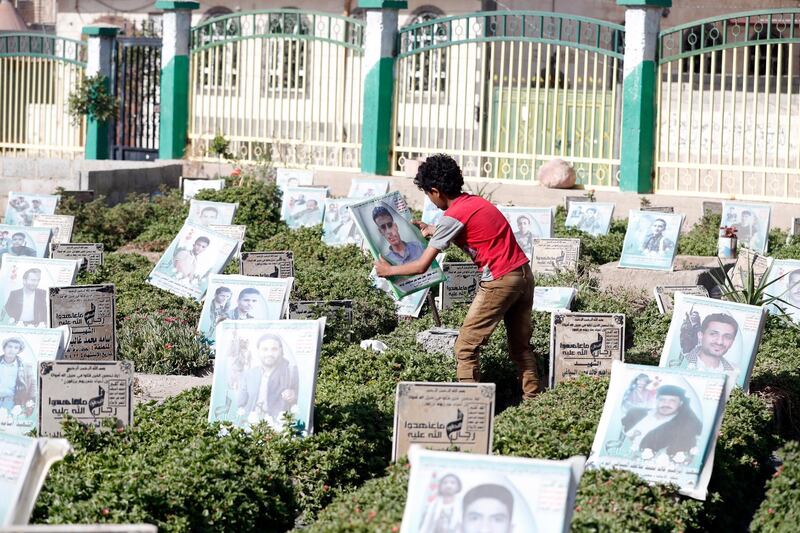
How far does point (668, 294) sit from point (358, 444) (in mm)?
4080

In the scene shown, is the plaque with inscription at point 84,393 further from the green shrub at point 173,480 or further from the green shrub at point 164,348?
the green shrub at point 164,348

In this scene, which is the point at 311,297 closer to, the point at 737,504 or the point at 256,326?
the point at 256,326

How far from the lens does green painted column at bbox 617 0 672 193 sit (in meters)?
17.2

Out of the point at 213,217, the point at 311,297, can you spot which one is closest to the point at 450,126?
the point at 213,217

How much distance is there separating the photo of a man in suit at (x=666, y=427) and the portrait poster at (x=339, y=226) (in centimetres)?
737

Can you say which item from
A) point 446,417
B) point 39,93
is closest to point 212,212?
point 446,417

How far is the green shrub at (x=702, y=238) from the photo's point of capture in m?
14.3

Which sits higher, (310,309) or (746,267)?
(746,267)

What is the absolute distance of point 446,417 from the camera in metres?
6.84

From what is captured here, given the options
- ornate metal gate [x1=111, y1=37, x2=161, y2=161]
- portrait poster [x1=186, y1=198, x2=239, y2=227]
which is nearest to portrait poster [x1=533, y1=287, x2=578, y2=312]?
portrait poster [x1=186, y1=198, x2=239, y2=227]

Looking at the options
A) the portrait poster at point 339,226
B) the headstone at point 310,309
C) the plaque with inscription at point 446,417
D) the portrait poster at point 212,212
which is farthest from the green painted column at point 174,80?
the plaque with inscription at point 446,417

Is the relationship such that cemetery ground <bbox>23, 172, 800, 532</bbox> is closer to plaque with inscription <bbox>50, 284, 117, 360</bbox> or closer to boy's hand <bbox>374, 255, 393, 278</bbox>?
plaque with inscription <bbox>50, 284, 117, 360</bbox>

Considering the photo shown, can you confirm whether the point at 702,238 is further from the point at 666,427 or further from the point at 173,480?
the point at 173,480

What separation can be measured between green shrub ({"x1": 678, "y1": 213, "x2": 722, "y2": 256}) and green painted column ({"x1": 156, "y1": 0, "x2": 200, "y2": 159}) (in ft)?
27.6
